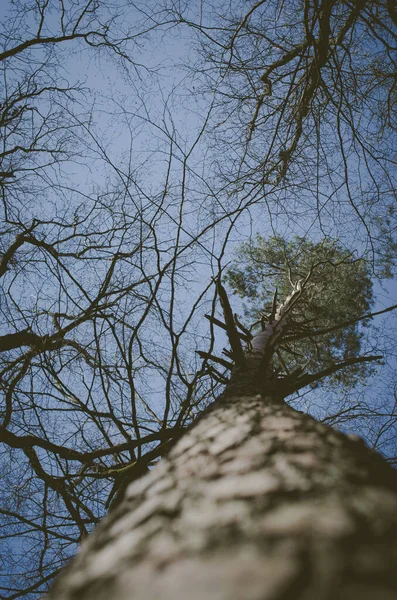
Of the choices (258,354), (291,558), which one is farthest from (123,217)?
(291,558)

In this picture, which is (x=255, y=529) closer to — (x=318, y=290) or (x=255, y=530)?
(x=255, y=530)

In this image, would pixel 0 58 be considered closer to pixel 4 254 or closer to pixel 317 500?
pixel 4 254

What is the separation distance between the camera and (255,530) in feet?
1.88

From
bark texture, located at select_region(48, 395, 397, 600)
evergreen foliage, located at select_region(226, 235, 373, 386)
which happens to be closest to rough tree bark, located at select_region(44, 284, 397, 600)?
bark texture, located at select_region(48, 395, 397, 600)

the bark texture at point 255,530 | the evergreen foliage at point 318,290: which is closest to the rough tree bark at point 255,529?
the bark texture at point 255,530

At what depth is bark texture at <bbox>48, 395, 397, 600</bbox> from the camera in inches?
17.9

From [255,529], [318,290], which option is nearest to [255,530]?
[255,529]

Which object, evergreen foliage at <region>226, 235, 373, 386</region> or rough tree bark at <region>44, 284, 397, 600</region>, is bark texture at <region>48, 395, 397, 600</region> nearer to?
rough tree bark at <region>44, 284, 397, 600</region>

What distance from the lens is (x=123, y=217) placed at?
13.6 feet

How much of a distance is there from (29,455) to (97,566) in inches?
149

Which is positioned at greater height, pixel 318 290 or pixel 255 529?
pixel 318 290

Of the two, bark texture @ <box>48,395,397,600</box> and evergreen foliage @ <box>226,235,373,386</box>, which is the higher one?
evergreen foliage @ <box>226,235,373,386</box>

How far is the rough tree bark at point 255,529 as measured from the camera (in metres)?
0.46

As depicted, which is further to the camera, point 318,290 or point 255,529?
point 318,290
